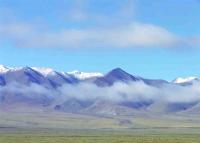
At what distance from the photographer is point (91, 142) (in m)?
136

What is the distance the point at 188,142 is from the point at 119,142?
15972 mm

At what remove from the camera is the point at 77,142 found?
132625mm

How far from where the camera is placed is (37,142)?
133250 mm

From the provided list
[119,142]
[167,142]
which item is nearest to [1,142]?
[119,142]

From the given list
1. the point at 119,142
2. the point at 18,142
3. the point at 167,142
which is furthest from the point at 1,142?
the point at 167,142

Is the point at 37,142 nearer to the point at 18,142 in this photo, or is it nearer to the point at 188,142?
the point at 18,142

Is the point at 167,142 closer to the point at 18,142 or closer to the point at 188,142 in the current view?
the point at 188,142

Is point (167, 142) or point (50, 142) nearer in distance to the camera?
point (167, 142)

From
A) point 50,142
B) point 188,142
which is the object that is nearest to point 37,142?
point 50,142

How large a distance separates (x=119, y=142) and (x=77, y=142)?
10.5 m

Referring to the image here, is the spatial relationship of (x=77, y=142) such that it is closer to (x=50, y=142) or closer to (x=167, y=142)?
(x=50, y=142)

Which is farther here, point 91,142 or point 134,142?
point 91,142

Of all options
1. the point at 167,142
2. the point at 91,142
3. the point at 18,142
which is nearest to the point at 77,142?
the point at 91,142

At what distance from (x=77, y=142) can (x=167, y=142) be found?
22.4m
